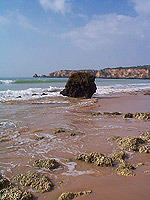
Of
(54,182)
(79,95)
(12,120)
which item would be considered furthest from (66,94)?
(54,182)

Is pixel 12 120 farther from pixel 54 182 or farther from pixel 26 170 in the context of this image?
pixel 54 182

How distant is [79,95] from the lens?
1512 centimetres

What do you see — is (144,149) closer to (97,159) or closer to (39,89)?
(97,159)

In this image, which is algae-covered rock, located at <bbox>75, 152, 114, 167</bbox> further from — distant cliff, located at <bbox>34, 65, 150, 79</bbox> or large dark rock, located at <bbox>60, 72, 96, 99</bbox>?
distant cliff, located at <bbox>34, 65, 150, 79</bbox>

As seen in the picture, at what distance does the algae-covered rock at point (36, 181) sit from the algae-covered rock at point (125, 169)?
1.14m

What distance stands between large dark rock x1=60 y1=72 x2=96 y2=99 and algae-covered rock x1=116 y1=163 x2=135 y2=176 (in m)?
11.8

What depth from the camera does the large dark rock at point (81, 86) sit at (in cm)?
1489

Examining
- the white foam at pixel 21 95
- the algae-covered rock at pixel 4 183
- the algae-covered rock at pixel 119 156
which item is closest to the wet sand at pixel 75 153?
the algae-covered rock at pixel 119 156

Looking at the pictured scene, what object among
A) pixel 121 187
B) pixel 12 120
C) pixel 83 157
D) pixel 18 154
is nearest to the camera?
pixel 121 187

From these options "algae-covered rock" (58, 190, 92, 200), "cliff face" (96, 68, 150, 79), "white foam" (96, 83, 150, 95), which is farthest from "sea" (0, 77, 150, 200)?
"cliff face" (96, 68, 150, 79)

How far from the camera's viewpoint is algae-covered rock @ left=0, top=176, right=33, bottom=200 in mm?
2264

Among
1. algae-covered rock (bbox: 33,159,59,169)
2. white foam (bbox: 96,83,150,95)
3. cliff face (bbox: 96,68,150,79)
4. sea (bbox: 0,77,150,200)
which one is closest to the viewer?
sea (bbox: 0,77,150,200)

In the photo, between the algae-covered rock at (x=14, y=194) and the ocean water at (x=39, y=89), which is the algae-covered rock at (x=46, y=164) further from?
the ocean water at (x=39, y=89)

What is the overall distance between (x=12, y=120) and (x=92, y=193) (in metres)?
5.02
